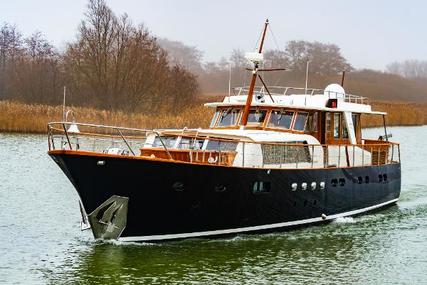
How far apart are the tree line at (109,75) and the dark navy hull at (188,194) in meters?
36.3

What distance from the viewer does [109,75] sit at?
184 feet

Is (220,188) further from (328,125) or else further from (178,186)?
(328,125)

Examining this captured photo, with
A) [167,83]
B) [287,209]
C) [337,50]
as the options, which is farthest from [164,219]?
[337,50]

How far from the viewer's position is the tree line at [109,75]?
54.8 m

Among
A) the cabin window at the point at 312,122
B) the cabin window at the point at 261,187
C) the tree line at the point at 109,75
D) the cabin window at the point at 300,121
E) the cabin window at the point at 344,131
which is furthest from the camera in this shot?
the tree line at the point at 109,75

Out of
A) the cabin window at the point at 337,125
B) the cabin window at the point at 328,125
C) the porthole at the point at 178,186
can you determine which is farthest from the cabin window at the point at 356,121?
the porthole at the point at 178,186

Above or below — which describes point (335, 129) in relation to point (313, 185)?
above

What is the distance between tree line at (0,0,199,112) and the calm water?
32.8m

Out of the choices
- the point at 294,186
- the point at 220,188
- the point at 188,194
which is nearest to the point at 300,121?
the point at 294,186

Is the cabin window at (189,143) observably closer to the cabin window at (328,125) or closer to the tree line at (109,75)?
the cabin window at (328,125)

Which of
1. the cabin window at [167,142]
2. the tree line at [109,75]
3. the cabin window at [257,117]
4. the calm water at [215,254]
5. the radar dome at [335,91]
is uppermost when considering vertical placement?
the tree line at [109,75]

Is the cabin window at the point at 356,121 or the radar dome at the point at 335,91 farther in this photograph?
the cabin window at the point at 356,121

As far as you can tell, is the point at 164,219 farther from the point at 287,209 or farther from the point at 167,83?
the point at 167,83

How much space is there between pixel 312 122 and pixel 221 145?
406 centimetres
